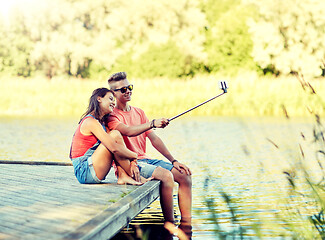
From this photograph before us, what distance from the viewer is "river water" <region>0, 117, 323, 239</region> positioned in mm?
3964

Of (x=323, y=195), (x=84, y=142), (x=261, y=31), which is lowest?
(x=323, y=195)

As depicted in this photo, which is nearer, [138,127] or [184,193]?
[138,127]

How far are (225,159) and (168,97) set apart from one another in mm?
10476

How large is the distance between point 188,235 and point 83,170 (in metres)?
1.03

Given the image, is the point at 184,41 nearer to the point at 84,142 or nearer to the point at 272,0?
the point at 272,0

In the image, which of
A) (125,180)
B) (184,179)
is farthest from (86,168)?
(184,179)

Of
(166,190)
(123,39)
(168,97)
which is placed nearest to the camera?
(166,190)

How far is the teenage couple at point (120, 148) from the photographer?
5.23 metres

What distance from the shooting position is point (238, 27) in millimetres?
33156

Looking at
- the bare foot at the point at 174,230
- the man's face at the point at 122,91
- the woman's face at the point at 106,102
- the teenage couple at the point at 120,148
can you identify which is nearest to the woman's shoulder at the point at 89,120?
the teenage couple at the point at 120,148

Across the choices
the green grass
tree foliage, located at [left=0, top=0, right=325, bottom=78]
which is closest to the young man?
the green grass

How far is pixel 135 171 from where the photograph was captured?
5.42 m

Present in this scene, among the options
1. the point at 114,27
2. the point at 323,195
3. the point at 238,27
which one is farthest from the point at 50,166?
the point at 114,27

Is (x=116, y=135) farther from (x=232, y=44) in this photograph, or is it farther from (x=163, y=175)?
(x=232, y=44)
